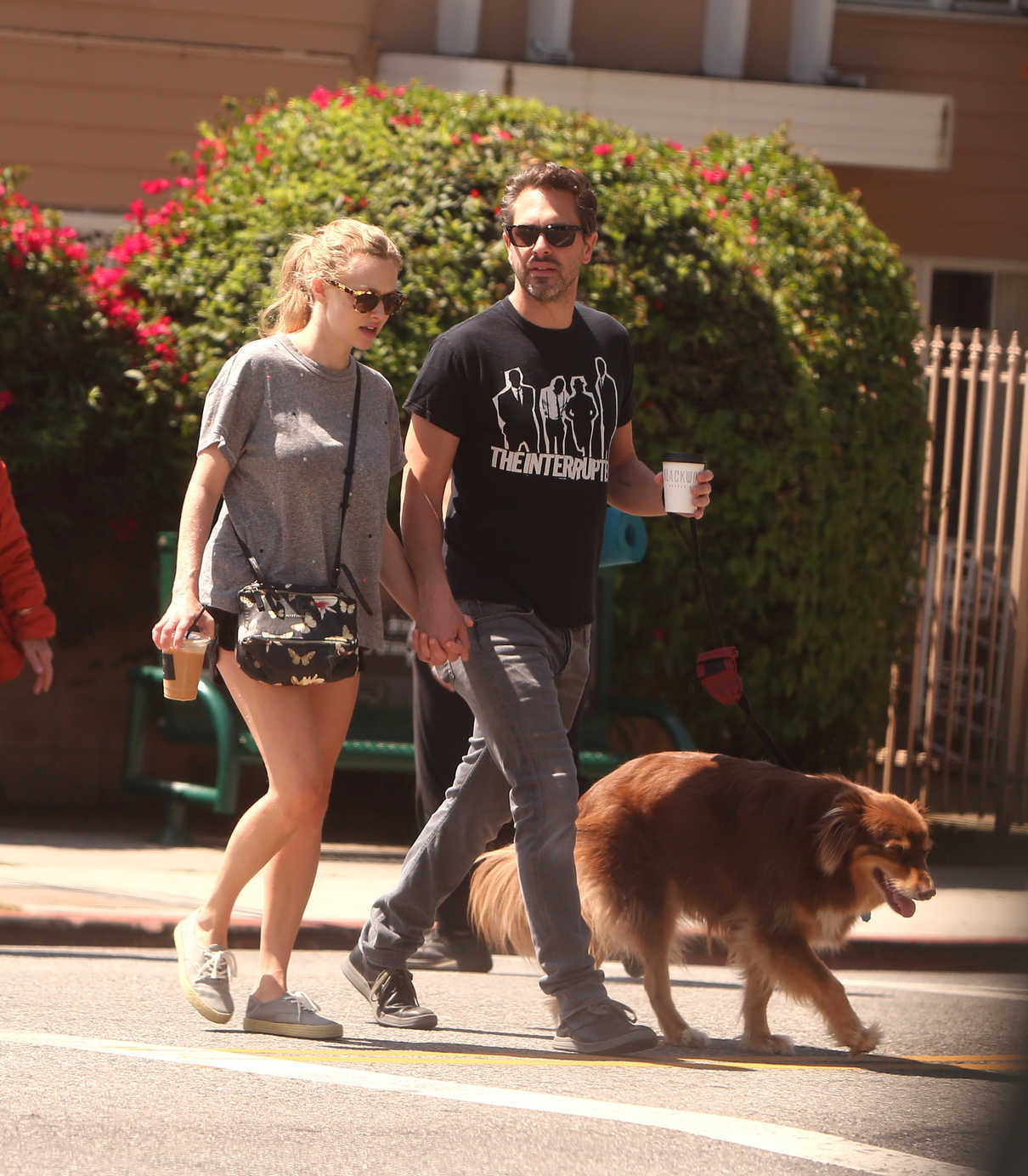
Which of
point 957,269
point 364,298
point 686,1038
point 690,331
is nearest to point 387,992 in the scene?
point 686,1038

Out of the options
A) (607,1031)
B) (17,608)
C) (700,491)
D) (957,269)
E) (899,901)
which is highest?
(957,269)

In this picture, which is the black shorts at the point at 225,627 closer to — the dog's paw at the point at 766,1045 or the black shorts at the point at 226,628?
the black shorts at the point at 226,628

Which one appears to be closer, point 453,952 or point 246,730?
point 453,952

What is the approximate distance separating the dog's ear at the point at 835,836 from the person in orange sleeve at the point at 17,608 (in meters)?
2.57

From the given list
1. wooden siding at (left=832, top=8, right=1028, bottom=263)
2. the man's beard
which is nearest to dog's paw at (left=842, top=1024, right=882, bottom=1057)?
the man's beard

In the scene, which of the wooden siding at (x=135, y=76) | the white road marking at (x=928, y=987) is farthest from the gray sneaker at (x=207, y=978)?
the wooden siding at (x=135, y=76)

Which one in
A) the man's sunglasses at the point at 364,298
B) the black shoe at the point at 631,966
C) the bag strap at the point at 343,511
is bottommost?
the black shoe at the point at 631,966

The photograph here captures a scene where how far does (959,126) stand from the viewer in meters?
14.3

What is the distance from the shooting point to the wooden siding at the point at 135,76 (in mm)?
12523

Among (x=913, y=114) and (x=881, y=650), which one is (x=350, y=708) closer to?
(x=881, y=650)

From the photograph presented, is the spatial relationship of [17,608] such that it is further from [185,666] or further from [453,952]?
[453,952]

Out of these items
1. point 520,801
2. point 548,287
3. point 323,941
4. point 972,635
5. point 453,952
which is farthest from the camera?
point 972,635

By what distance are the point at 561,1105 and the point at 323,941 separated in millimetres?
2933

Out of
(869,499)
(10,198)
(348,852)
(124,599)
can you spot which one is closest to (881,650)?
(869,499)
